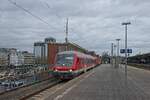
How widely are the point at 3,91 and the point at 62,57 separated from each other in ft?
44.7

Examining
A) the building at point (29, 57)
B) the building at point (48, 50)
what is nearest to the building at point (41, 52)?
the building at point (48, 50)

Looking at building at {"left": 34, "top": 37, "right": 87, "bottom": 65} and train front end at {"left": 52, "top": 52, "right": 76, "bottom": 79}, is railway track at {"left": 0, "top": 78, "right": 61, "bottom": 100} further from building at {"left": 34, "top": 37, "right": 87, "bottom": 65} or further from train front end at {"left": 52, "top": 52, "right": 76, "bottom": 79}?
building at {"left": 34, "top": 37, "right": 87, "bottom": 65}

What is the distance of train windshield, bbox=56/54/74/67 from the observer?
3338cm

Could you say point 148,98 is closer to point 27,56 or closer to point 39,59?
point 39,59

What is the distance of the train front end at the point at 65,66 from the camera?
32.1m

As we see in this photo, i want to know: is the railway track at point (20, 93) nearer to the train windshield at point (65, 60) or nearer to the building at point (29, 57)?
the train windshield at point (65, 60)

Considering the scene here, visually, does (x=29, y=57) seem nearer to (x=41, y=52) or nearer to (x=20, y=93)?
(x=41, y=52)

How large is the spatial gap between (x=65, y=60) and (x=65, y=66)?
1.01 metres

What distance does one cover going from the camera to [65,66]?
32969mm

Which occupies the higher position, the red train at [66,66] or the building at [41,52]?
the building at [41,52]

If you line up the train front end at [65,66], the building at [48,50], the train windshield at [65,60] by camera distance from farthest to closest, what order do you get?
the building at [48,50]
the train windshield at [65,60]
the train front end at [65,66]

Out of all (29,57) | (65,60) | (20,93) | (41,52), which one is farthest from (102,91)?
(29,57)

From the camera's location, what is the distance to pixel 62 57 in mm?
34219

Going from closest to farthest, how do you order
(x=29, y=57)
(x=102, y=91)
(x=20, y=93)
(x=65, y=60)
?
(x=102, y=91), (x=20, y=93), (x=65, y=60), (x=29, y=57)
